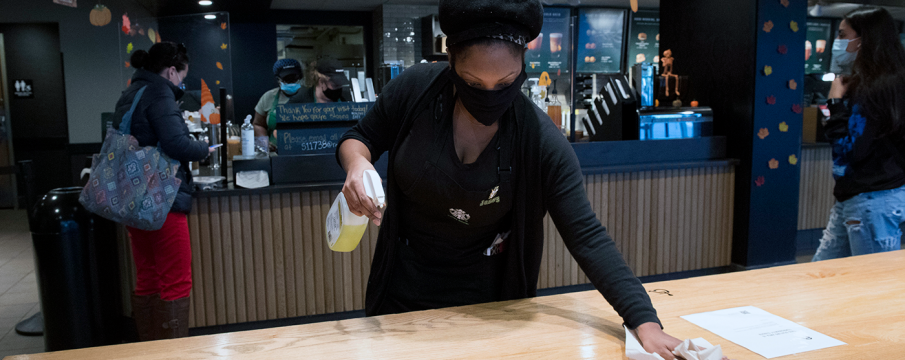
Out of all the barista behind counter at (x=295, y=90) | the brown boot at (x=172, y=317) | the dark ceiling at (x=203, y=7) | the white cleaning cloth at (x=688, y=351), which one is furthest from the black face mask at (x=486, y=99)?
the dark ceiling at (x=203, y=7)

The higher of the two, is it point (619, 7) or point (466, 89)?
point (619, 7)

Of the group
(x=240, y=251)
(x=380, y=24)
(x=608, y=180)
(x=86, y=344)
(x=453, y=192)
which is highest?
(x=380, y=24)

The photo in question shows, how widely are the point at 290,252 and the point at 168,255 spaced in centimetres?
64

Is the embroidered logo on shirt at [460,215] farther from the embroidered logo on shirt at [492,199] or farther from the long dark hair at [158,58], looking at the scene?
the long dark hair at [158,58]

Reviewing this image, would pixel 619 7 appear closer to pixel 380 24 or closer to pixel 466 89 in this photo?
pixel 380 24

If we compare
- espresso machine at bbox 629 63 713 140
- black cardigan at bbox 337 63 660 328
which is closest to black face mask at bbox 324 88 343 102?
espresso machine at bbox 629 63 713 140

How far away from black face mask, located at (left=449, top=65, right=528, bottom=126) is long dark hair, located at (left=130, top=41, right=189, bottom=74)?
6.12ft

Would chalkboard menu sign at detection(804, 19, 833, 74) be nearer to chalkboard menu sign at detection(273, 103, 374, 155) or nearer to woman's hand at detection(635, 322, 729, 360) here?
chalkboard menu sign at detection(273, 103, 374, 155)

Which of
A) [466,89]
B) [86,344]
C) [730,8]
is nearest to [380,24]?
[730,8]

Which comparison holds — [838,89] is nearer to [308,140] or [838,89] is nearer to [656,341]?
[656,341]

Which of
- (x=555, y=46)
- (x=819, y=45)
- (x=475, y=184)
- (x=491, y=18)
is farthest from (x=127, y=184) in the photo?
(x=819, y=45)

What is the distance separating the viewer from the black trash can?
9.21 ft

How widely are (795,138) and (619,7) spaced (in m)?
5.42

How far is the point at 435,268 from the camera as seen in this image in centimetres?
161
